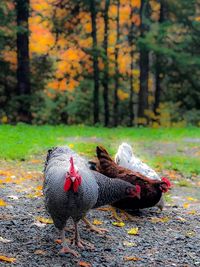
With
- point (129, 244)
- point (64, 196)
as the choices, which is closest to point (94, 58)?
point (129, 244)

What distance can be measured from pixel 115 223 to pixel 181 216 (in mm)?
1185

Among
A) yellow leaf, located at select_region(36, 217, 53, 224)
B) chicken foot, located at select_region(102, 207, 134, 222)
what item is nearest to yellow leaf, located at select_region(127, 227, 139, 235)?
chicken foot, located at select_region(102, 207, 134, 222)

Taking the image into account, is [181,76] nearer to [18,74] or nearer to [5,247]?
[18,74]

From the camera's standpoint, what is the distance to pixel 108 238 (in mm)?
6004

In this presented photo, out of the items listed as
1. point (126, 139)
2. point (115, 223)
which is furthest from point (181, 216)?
point (126, 139)

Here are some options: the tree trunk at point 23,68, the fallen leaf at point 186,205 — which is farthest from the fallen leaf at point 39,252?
the tree trunk at point 23,68

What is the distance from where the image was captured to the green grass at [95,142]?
38.9 feet

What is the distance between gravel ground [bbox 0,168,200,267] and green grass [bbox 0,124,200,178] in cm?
408

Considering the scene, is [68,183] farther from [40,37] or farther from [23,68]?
[40,37]

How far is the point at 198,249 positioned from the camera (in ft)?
19.4

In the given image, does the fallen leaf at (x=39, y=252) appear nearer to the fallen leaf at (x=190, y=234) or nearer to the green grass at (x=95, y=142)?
the fallen leaf at (x=190, y=234)

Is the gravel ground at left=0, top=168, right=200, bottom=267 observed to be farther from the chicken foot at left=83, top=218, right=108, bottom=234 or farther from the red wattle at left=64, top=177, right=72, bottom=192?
the red wattle at left=64, top=177, right=72, bottom=192

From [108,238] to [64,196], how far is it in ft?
3.89

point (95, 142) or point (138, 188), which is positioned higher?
point (138, 188)
